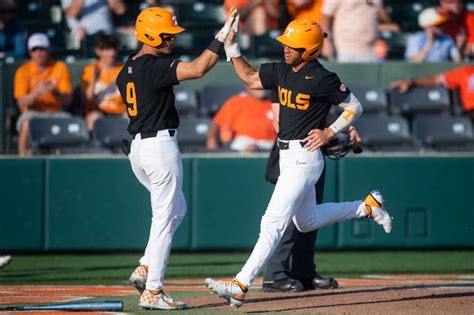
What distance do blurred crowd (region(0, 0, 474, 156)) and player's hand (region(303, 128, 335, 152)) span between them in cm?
513

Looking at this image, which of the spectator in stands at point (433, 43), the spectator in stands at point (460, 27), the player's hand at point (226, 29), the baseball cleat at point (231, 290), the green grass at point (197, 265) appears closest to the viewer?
the baseball cleat at point (231, 290)

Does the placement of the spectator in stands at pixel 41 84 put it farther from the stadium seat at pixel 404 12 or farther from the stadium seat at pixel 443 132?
the stadium seat at pixel 404 12

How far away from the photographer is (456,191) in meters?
12.0

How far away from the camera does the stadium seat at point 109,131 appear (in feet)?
40.3

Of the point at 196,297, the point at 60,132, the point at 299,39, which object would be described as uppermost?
the point at 299,39

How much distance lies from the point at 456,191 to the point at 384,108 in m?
1.84

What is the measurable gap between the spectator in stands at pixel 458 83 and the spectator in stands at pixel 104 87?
369cm

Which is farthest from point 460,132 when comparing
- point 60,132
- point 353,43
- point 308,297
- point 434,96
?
point 308,297

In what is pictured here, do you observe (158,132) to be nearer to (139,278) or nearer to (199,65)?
(199,65)

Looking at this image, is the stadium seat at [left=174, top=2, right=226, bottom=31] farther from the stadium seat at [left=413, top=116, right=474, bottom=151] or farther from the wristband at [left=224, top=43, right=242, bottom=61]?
the wristband at [left=224, top=43, right=242, bottom=61]

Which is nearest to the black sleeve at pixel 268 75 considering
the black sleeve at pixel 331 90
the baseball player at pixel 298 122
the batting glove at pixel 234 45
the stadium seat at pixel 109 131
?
the baseball player at pixel 298 122

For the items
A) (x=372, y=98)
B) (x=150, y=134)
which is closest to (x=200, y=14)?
(x=372, y=98)

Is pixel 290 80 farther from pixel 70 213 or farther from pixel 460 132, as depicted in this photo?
pixel 460 132

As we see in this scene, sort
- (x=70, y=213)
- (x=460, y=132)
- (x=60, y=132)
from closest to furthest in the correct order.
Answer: (x=70, y=213) → (x=60, y=132) → (x=460, y=132)
